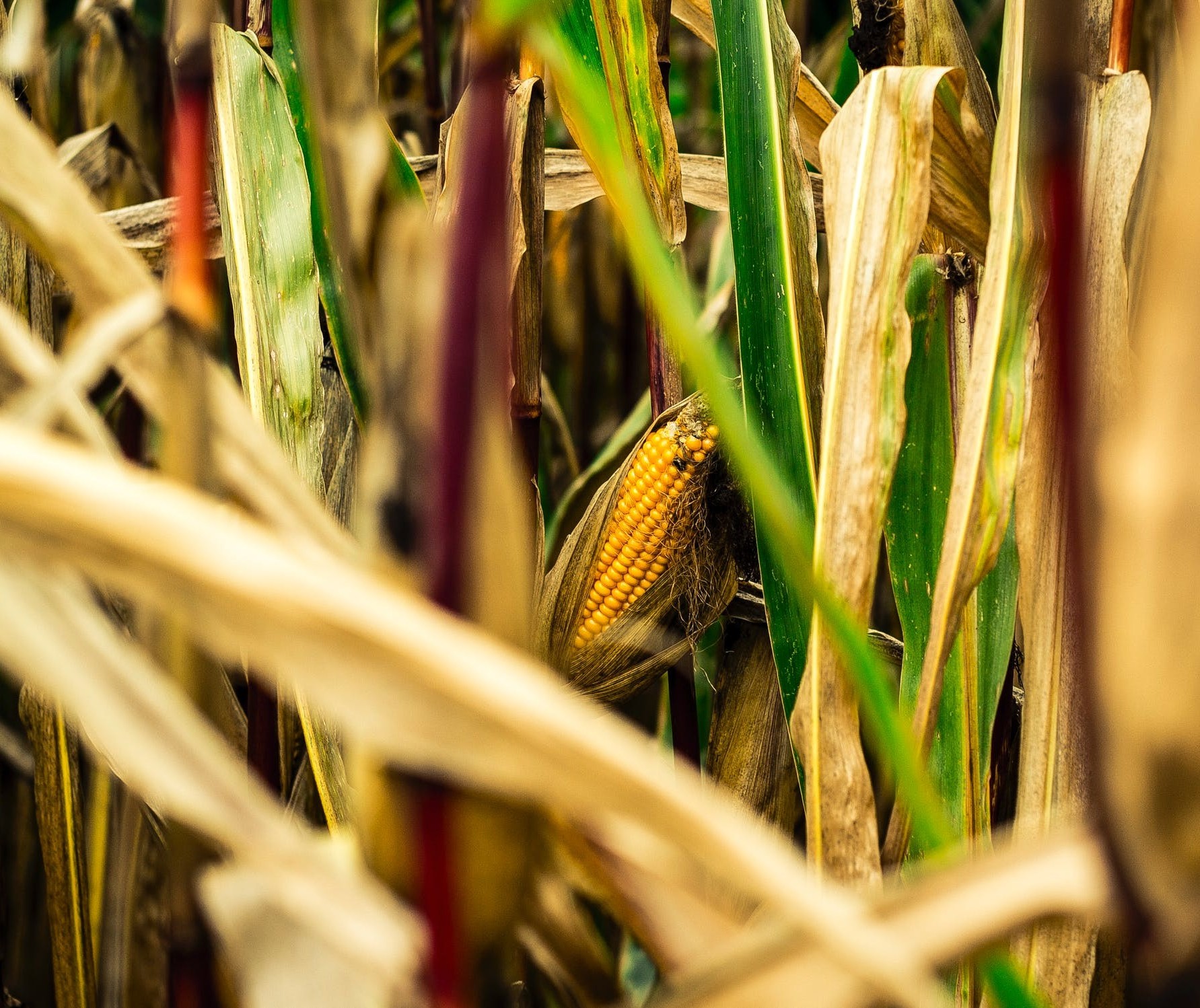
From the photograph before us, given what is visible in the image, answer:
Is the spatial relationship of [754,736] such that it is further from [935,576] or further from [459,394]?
[459,394]

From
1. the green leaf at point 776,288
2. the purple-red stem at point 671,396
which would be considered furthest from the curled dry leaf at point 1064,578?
the purple-red stem at point 671,396

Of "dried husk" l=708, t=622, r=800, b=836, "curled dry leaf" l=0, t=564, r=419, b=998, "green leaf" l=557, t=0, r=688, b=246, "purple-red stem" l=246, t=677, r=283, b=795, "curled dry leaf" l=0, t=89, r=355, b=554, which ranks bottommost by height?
"dried husk" l=708, t=622, r=800, b=836

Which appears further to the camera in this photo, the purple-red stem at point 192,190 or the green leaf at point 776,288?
the green leaf at point 776,288

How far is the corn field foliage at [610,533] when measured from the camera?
167 mm

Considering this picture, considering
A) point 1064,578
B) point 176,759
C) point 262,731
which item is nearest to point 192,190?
point 176,759

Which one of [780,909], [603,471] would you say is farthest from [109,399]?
[780,909]

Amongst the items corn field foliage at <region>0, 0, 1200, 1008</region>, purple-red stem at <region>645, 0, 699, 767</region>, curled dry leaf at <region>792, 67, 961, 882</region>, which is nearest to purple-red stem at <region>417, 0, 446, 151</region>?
corn field foliage at <region>0, 0, 1200, 1008</region>

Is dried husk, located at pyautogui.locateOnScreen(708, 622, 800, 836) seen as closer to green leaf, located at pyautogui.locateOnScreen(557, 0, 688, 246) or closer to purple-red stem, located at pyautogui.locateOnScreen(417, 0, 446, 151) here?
green leaf, located at pyautogui.locateOnScreen(557, 0, 688, 246)

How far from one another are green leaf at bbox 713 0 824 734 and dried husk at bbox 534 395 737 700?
132 mm

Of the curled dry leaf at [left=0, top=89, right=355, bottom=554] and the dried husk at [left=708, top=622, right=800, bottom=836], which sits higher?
the curled dry leaf at [left=0, top=89, right=355, bottom=554]

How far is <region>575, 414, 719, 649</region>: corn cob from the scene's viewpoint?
581mm

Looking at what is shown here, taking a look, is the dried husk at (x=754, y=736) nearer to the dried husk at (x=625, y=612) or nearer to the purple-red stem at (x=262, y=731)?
the dried husk at (x=625, y=612)

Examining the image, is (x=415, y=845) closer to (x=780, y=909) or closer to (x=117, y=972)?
(x=780, y=909)

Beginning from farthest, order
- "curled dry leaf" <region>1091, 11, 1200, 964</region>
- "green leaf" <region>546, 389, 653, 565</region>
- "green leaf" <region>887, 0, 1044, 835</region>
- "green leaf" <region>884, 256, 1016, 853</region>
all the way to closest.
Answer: "green leaf" <region>546, 389, 653, 565</region>, "green leaf" <region>884, 256, 1016, 853</region>, "green leaf" <region>887, 0, 1044, 835</region>, "curled dry leaf" <region>1091, 11, 1200, 964</region>
